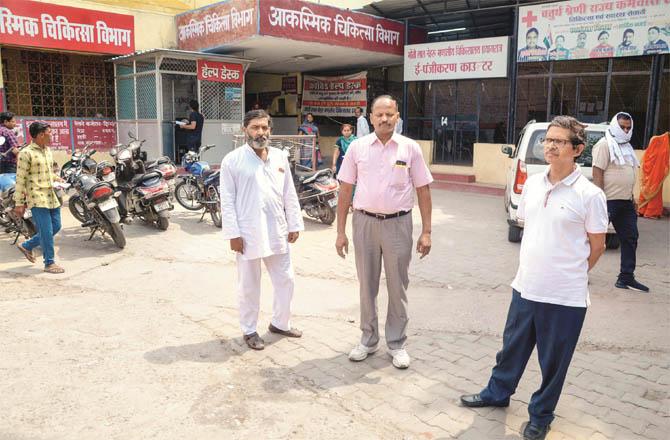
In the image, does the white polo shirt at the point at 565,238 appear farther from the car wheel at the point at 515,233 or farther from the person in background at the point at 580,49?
the person in background at the point at 580,49

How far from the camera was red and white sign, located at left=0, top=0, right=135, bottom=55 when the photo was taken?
11.5 m

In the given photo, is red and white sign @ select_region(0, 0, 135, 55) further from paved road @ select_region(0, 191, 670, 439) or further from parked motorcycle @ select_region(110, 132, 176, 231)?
paved road @ select_region(0, 191, 670, 439)

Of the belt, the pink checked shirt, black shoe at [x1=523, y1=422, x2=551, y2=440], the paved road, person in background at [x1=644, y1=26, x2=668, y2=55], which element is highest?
person in background at [x1=644, y1=26, x2=668, y2=55]

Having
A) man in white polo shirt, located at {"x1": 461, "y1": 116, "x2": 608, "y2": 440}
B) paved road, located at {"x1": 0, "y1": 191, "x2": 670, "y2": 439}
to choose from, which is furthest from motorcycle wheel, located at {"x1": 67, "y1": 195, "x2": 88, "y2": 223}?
man in white polo shirt, located at {"x1": 461, "y1": 116, "x2": 608, "y2": 440}

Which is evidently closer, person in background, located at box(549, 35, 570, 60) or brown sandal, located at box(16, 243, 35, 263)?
brown sandal, located at box(16, 243, 35, 263)

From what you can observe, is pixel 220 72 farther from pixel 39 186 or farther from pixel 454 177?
pixel 39 186

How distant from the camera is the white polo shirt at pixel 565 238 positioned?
2678 millimetres

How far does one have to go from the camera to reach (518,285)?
9.64ft

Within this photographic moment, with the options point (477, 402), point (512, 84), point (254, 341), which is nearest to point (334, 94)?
point (512, 84)

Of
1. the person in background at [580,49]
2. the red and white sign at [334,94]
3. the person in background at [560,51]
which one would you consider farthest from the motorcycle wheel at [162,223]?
the red and white sign at [334,94]

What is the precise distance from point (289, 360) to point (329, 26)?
10.8 m

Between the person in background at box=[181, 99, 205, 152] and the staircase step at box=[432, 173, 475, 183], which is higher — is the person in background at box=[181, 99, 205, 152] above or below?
above

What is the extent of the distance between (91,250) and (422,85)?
10608 millimetres

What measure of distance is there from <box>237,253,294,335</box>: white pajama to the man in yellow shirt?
3.06 m
